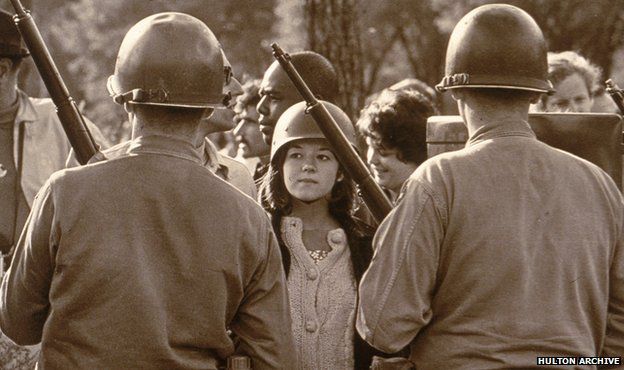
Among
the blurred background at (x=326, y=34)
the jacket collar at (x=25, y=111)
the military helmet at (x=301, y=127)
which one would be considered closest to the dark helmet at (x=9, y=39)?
the jacket collar at (x=25, y=111)

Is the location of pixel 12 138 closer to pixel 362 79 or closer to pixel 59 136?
pixel 59 136

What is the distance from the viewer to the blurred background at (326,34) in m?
12.5

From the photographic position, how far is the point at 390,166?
6695mm

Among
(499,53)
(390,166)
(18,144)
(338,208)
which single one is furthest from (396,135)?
(18,144)

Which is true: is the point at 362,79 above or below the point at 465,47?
below

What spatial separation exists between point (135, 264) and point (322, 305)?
162 cm

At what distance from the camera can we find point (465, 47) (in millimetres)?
4641

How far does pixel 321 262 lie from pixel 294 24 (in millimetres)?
7277

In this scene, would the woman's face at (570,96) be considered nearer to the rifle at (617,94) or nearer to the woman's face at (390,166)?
the woman's face at (390,166)

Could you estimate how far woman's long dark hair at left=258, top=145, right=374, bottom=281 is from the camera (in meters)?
5.81

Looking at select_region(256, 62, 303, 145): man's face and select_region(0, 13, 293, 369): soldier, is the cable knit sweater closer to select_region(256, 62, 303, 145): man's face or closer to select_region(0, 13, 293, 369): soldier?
select_region(0, 13, 293, 369): soldier

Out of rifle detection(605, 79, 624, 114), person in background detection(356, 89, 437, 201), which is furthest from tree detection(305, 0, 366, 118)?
rifle detection(605, 79, 624, 114)

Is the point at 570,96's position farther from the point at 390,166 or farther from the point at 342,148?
the point at 342,148

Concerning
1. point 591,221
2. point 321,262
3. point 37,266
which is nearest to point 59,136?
point 321,262
